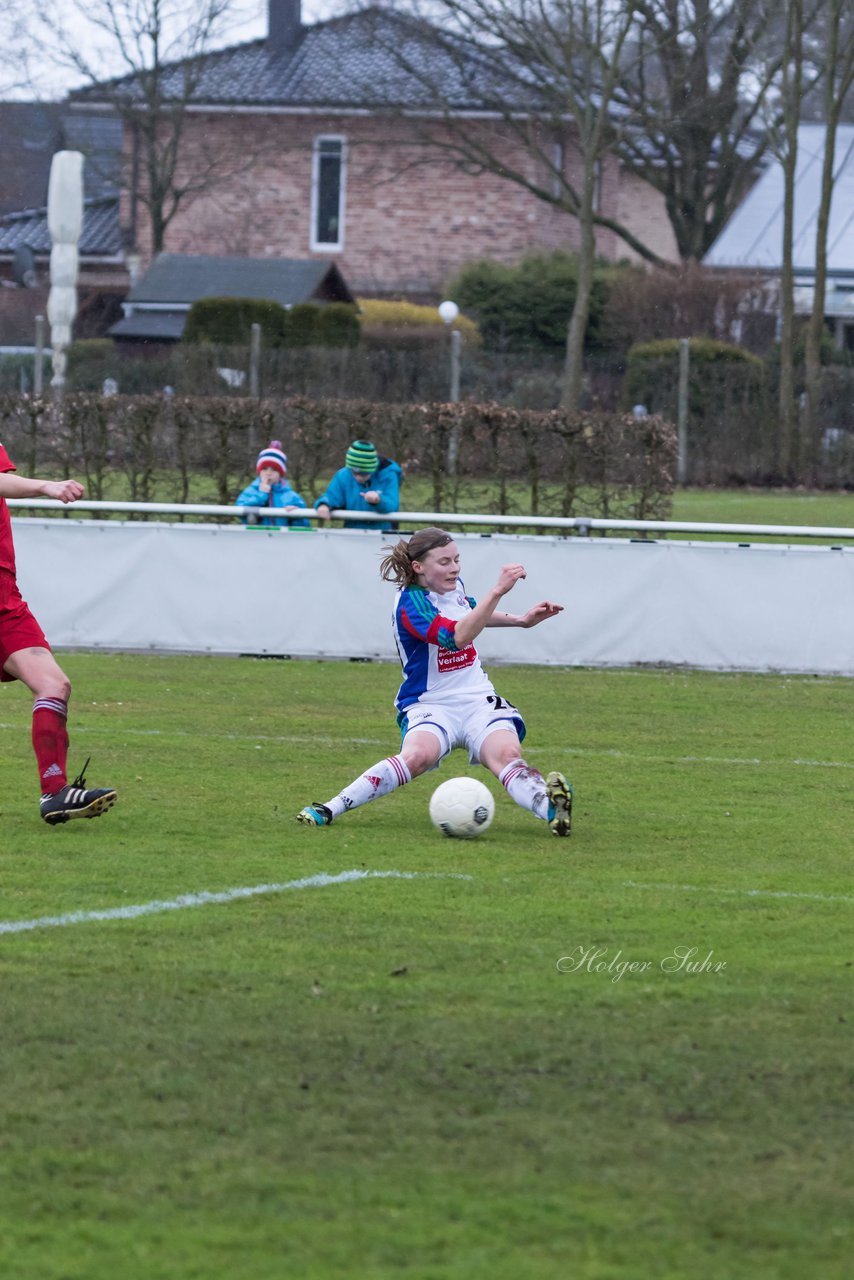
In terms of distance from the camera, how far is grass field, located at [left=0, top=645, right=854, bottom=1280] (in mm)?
3910

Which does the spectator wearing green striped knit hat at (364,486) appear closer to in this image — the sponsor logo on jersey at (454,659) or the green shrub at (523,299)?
the sponsor logo on jersey at (454,659)

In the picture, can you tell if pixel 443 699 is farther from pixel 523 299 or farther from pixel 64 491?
pixel 523 299

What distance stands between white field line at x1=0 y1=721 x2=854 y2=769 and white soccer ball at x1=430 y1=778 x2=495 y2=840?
2598 millimetres

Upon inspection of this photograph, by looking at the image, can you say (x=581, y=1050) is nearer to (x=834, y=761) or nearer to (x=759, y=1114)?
(x=759, y=1114)

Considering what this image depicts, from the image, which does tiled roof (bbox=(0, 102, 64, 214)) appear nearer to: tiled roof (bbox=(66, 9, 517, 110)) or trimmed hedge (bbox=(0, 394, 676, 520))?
tiled roof (bbox=(66, 9, 517, 110))

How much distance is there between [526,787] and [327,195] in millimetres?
44187

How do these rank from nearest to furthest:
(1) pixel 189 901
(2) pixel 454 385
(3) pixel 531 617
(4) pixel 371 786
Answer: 1. (1) pixel 189 901
2. (4) pixel 371 786
3. (3) pixel 531 617
4. (2) pixel 454 385

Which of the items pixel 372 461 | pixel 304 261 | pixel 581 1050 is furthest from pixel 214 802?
pixel 304 261

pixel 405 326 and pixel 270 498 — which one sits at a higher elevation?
pixel 405 326

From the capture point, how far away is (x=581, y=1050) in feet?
16.9

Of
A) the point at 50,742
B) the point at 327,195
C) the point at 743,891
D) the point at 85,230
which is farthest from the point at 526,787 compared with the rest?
the point at 85,230

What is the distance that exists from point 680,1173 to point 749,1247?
0.40m

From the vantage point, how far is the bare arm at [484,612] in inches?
320

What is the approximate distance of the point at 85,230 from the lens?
184 feet
